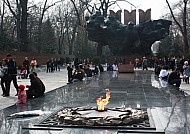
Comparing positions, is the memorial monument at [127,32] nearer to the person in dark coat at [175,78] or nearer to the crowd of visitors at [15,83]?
the person in dark coat at [175,78]

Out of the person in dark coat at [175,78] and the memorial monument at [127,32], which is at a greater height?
the memorial monument at [127,32]

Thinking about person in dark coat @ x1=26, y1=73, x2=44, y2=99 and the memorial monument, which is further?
the memorial monument

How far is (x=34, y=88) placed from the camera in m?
11.8

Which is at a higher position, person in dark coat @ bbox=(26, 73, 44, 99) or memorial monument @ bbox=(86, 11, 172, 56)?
memorial monument @ bbox=(86, 11, 172, 56)

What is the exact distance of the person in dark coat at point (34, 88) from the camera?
37.9 ft

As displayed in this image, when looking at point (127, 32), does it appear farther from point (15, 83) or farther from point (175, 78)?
point (15, 83)

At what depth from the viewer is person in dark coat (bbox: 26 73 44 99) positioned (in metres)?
11.6

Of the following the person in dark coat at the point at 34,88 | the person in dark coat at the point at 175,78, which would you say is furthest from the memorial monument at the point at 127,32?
the person in dark coat at the point at 34,88

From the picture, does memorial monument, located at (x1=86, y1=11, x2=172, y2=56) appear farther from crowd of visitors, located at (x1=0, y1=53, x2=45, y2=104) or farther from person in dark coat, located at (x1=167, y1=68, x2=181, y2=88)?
crowd of visitors, located at (x1=0, y1=53, x2=45, y2=104)

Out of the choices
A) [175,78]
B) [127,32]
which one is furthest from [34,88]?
[127,32]

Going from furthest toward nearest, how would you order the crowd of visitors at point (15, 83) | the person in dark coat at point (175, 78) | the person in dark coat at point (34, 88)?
the person in dark coat at point (175, 78), the person in dark coat at point (34, 88), the crowd of visitors at point (15, 83)

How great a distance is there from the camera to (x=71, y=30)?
69.9 metres

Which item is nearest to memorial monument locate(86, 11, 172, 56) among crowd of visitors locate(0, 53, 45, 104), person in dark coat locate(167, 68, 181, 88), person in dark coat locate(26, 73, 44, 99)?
person in dark coat locate(167, 68, 181, 88)

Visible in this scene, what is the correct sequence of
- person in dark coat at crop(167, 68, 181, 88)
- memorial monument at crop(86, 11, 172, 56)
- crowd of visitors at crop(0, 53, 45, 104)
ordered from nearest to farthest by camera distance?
crowd of visitors at crop(0, 53, 45, 104)
person in dark coat at crop(167, 68, 181, 88)
memorial monument at crop(86, 11, 172, 56)
